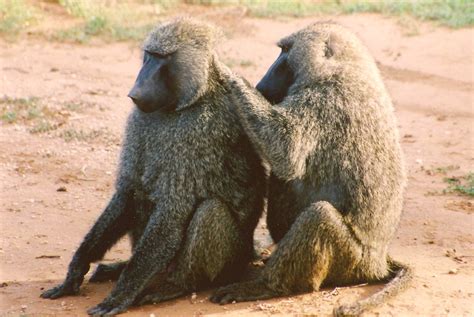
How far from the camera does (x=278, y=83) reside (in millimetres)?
4539

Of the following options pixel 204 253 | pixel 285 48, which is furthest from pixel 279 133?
pixel 204 253

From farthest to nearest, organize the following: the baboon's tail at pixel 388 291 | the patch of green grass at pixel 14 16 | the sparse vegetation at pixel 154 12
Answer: the sparse vegetation at pixel 154 12 < the patch of green grass at pixel 14 16 < the baboon's tail at pixel 388 291

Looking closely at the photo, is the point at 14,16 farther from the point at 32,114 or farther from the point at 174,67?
the point at 174,67

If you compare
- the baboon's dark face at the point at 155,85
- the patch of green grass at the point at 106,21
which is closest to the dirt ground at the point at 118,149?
the patch of green grass at the point at 106,21

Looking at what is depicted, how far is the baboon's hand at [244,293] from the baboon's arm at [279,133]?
619 mm

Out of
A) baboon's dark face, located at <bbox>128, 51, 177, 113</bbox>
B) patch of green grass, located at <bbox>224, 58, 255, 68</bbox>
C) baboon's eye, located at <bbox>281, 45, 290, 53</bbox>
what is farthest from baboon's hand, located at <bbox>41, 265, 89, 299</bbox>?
patch of green grass, located at <bbox>224, 58, 255, 68</bbox>

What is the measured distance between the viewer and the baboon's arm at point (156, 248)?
433cm

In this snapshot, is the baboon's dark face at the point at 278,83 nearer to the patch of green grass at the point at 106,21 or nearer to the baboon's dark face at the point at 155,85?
the baboon's dark face at the point at 155,85

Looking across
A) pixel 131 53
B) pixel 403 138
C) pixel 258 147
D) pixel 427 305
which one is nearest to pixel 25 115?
pixel 131 53

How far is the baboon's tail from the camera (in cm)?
403

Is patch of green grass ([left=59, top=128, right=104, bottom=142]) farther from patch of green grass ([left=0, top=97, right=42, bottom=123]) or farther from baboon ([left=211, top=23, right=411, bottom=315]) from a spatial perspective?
baboon ([left=211, top=23, right=411, bottom=315])

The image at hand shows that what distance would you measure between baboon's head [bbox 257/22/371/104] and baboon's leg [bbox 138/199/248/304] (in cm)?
75

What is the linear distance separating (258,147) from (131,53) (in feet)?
21.5

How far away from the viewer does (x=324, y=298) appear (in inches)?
169
